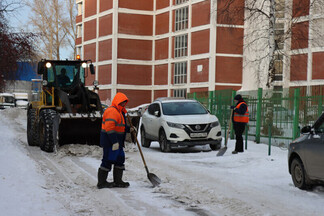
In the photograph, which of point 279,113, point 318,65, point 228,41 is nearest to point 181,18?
point 228,41

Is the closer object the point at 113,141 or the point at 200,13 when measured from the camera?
the point at 113,141

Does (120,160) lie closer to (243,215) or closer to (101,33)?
(243,215)

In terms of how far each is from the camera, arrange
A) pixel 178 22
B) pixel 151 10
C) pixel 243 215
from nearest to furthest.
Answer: pixel 243 215 → pixel 178 22 → pixel 151 10

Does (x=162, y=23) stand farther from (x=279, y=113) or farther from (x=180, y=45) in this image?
(x=279, y=113)

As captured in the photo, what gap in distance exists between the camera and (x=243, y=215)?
7035 mm

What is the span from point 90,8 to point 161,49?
38.0ft

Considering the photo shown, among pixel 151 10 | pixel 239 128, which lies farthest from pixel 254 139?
pixel 151 10

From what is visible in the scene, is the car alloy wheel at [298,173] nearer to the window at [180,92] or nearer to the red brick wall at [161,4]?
the window at [180,92]

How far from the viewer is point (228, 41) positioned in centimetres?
4909

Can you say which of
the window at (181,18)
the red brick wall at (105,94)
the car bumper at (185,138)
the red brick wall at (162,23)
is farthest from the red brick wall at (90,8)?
the car bumper at (185,138)

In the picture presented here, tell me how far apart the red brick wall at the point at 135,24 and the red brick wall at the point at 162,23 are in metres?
0.86

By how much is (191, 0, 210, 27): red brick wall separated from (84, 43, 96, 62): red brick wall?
47.1 feet

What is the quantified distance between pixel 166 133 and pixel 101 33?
43640 millimetres

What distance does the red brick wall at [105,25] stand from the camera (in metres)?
57.2
